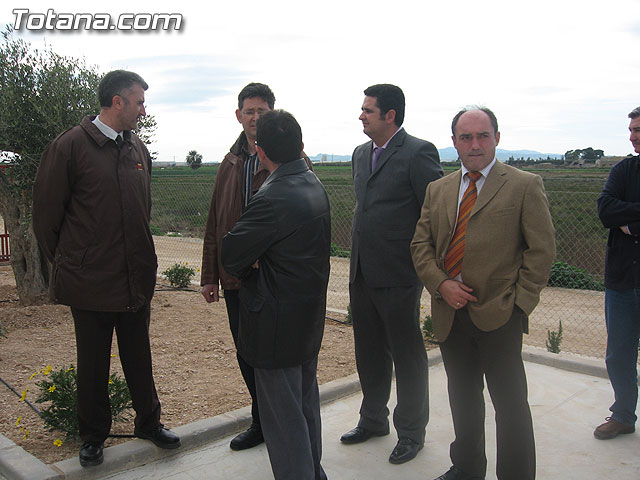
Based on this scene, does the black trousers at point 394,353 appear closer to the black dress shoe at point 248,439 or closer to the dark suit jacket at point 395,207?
the dark suit jacket at point 395,207

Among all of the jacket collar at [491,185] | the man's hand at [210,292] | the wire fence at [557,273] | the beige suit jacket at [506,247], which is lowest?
the wire fence at [557,273]

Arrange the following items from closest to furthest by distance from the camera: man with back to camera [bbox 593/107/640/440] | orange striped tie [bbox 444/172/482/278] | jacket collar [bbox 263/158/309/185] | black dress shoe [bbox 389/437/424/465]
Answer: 1. jacket collar [bbox 263/158/309/185]
2. orange striped tie [bbox 444/172/482/278]
3. black dress shoe [bbox 389/437/424/465]
4. man with back to camera [bbox 593/107/640/440]

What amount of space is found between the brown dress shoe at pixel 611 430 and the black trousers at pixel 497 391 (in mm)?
1105

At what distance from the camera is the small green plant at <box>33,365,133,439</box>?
11.9 ft

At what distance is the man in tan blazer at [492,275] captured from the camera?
2.92 m

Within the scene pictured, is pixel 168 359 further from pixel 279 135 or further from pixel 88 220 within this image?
pixel 279 135

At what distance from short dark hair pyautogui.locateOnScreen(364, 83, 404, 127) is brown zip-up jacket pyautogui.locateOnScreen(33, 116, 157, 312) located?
60.3 inches

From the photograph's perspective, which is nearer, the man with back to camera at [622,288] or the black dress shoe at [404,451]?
the black dress shoe at [404,451]

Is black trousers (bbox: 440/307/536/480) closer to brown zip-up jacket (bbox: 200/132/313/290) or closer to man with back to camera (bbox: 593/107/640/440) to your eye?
man with back to camera (bbox: 593/107/640/440)

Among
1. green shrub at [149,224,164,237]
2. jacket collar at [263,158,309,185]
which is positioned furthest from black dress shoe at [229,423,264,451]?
green shrub at [149,224,164,237]

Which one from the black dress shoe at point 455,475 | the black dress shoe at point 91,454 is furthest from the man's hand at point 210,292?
the black dress shoe at point 455,475

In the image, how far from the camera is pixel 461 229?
3.12 metres

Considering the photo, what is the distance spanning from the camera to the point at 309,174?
2.96m

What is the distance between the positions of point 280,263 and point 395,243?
107 centimetres
